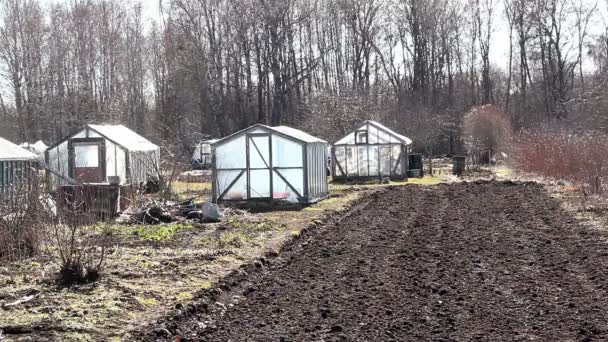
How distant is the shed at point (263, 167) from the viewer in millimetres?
21656

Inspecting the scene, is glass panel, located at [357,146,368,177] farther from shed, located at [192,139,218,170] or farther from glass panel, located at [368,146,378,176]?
shed, located at [192,139,218,170]

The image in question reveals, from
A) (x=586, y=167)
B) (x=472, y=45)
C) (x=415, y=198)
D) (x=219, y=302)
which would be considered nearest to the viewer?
(x=219, y=302)

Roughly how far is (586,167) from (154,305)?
50.4 feet

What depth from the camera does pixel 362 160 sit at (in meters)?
34.7

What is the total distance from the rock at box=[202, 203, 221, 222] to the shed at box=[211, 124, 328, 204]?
449 cm

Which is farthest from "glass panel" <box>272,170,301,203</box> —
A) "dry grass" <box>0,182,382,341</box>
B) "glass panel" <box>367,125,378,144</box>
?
"glass panel" <box>367,125,378,144</box>

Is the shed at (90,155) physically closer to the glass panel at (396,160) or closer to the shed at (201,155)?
the glass panel at (396,160)

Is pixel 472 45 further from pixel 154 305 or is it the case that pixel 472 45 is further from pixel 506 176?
pixel 154 305

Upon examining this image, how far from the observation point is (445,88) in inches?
2327

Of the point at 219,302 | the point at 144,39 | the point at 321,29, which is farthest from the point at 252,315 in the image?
the point at 321,29

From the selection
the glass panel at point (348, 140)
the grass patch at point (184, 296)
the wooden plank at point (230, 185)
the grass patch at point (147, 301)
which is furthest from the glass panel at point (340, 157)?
the grass patch at point (147, 301)

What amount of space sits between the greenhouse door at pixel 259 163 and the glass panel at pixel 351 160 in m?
13.1

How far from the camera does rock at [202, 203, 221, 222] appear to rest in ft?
56.8

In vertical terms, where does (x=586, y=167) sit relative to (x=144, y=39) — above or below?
below
